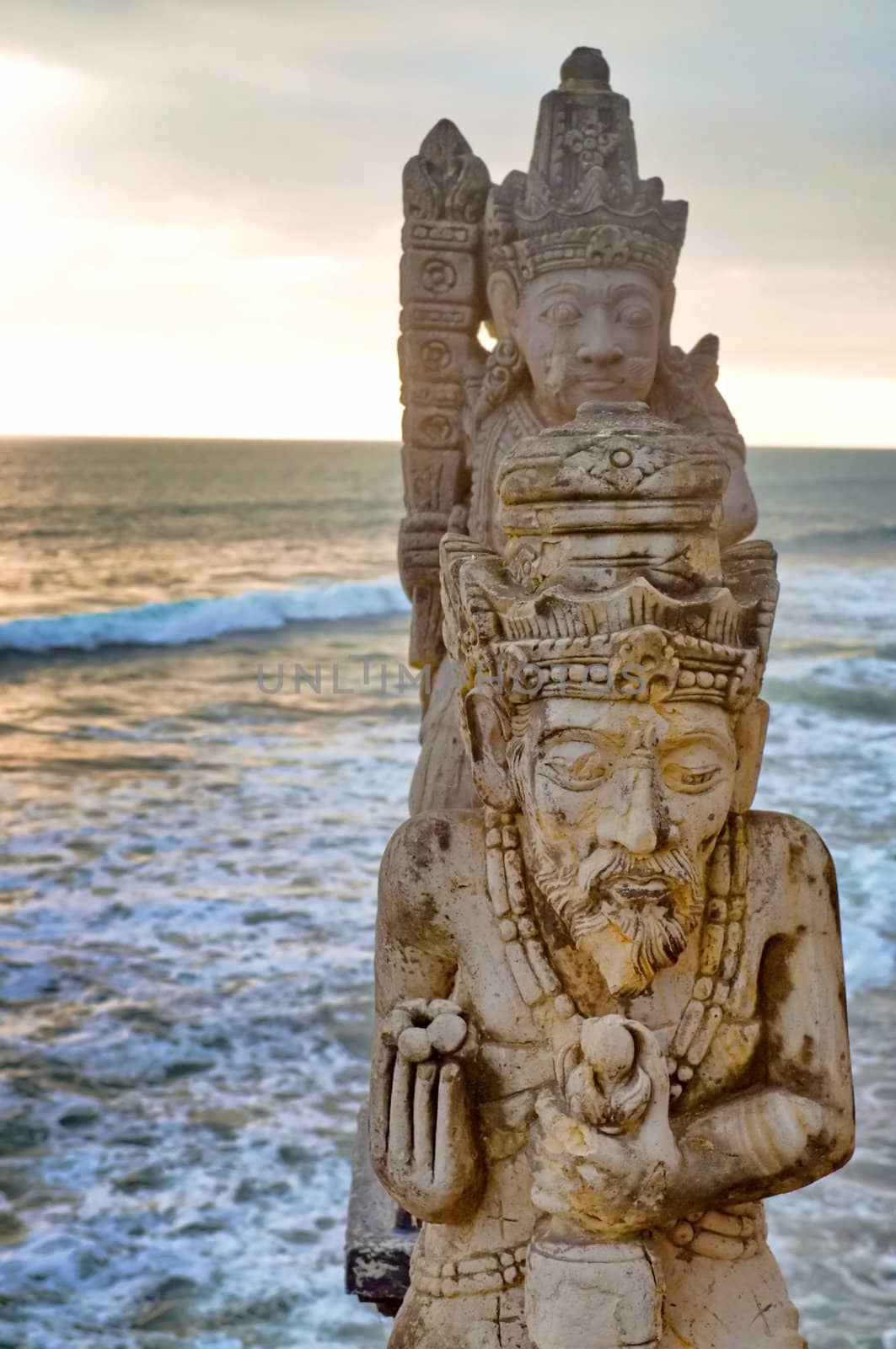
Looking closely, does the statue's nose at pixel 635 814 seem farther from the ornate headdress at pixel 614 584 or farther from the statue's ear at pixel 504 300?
the statue's ear at pixel 504 300

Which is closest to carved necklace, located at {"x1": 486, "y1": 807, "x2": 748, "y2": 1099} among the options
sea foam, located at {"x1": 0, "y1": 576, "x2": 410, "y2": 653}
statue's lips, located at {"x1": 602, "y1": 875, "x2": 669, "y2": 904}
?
statue's lips, located at {"x1": 602, "y1": 875, "x2": 669, "y2": 904}

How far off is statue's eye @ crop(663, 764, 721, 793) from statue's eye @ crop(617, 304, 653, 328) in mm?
1890

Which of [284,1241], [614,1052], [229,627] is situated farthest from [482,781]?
[229,627]

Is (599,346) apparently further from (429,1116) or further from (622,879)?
(429,1116)

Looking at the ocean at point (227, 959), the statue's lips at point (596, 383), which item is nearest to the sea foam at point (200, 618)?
the ocean at point (227, 959)

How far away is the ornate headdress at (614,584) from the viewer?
6.66ft

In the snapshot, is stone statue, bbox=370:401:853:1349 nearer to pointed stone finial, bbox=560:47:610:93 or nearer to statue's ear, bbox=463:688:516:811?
statue's ear, bbox=463:688:516:811

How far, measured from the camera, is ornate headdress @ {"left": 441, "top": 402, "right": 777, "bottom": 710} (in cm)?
203

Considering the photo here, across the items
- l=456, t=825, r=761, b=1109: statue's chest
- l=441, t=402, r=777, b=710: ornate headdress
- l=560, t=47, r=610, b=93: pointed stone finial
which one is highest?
l=560, t=47, r=610, b=93: pointed stone finial

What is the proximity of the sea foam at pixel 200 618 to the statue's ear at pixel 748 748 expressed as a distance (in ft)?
55.3

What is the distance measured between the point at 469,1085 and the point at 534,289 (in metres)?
2.24

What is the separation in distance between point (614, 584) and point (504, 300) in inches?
77.8

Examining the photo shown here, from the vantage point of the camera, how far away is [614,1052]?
1.94 meters

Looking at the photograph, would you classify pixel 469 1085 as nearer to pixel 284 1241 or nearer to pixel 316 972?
pixel 284 1241
